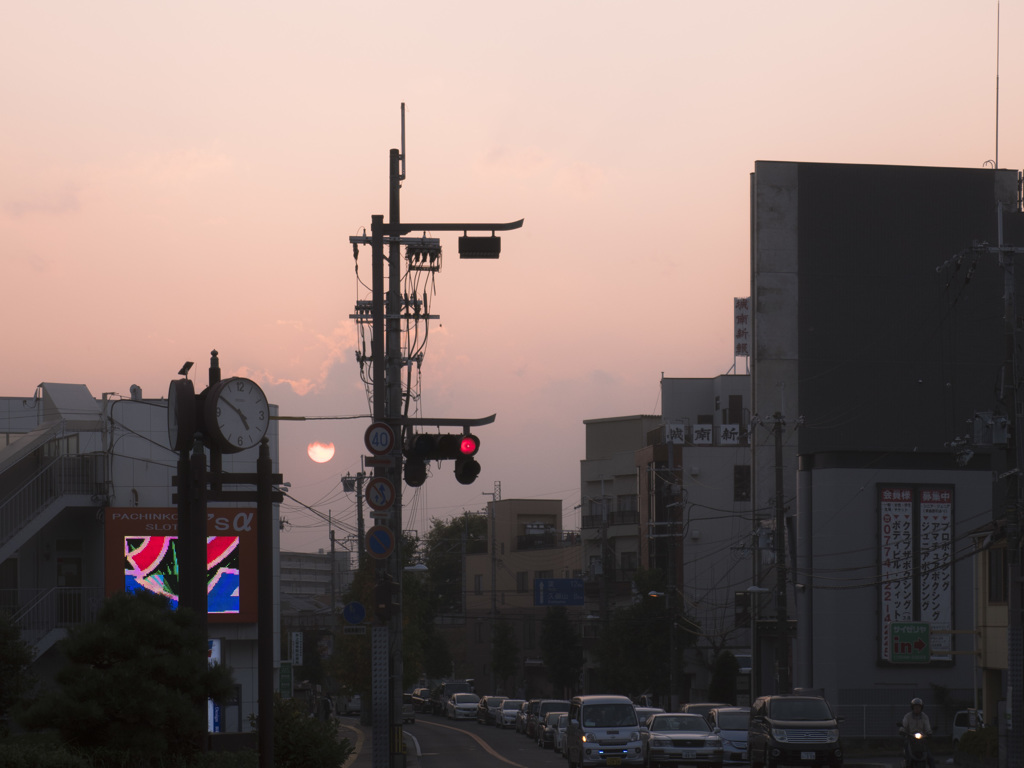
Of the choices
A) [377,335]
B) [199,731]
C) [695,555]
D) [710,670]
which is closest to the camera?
[199,731]

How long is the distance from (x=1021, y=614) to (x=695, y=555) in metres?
47.1

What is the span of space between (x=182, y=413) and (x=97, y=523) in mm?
24797

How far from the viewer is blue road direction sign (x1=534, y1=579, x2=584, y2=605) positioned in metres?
72.9

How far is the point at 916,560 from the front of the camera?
48.9 metres

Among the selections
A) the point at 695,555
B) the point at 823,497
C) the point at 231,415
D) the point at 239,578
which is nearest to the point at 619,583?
the point at 695,555

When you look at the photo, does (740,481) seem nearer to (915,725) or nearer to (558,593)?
(558,593)

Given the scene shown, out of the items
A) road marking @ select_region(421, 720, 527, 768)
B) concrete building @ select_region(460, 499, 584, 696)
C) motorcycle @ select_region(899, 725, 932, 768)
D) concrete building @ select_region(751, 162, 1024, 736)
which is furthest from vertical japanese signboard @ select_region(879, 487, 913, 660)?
concrete building @ select_region(460, 499, 584, 696)

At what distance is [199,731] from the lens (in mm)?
14781

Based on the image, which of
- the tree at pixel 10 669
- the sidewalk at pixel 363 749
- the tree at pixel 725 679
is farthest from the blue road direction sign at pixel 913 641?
the tree at pixel 10 669

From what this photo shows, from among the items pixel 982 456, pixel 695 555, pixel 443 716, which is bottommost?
pixel 443 716

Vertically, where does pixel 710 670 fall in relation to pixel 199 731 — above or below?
below

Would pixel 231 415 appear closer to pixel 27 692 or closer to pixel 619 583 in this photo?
pixel 27 692

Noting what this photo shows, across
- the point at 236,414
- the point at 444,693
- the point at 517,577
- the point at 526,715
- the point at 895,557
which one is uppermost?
the point at 236,414

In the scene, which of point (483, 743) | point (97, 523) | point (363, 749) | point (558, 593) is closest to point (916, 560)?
point (483, 743)
